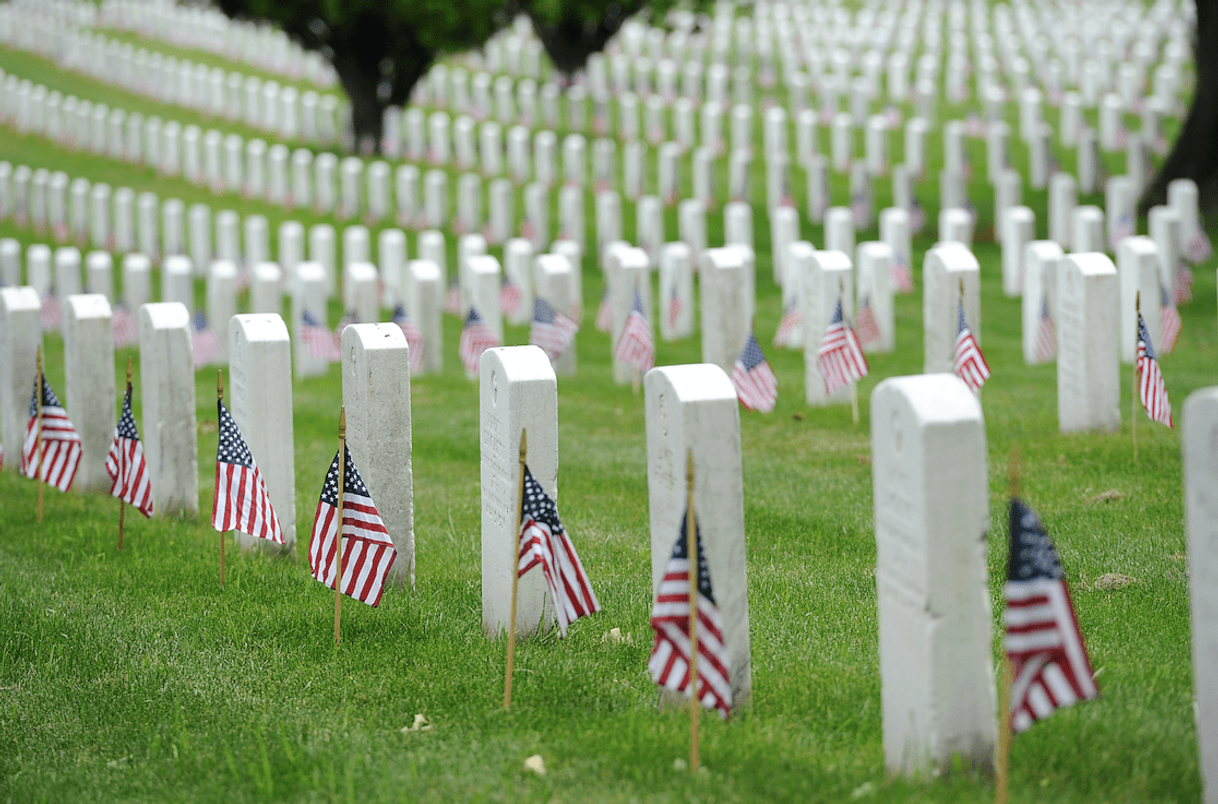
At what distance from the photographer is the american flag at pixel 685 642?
451cm

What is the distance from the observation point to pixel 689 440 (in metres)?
4.73

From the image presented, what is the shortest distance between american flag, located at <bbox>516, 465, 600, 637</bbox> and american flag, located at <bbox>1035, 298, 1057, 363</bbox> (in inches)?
291

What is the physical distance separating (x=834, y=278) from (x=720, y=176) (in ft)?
43.6

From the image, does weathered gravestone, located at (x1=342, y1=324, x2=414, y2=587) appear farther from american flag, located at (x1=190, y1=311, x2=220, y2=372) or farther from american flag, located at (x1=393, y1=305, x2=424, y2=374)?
american flag, located at (x1=190, y1=311, x2=220, y2=372)

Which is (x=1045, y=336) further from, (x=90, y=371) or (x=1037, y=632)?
(x=1037, y=632)

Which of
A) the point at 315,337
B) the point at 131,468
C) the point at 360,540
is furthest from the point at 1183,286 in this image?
the point at 360,540

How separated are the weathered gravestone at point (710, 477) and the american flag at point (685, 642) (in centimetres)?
19

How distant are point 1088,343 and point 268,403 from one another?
5.15 meters


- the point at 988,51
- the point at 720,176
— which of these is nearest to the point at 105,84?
the point at 720,176

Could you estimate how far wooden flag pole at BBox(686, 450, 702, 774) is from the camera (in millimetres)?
4352

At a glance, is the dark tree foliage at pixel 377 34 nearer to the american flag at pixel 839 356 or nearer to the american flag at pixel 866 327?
the american flag at pixel 866 327

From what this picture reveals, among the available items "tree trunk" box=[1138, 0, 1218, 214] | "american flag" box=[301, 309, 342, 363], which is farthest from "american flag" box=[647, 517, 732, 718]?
"tree trunk" box=[1138, 0, 1218, 214]

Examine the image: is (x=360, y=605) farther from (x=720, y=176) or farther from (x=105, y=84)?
(x=105, y=84)

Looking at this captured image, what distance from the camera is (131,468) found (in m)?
7.23
